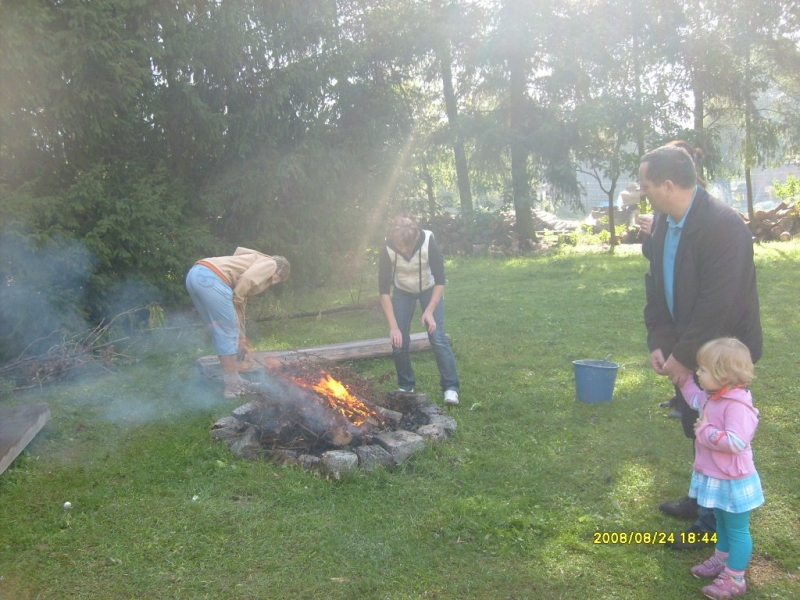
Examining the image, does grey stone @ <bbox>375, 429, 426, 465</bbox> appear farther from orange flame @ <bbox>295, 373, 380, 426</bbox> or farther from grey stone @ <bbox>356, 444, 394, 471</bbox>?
orange flame @ <bbox>295, 373, 380, 426</bbox>

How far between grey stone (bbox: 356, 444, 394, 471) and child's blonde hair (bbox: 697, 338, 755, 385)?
2.24 metres

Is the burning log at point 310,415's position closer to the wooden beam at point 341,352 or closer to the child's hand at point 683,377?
the wooden beam at point 341,352

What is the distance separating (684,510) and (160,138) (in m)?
8.67

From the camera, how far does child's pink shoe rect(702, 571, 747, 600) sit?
300 cm

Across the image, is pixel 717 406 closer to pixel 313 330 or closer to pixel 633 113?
pixel 313 330

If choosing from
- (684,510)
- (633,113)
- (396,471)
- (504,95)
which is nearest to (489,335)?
(396,471)

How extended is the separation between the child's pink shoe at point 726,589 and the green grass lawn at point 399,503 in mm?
92

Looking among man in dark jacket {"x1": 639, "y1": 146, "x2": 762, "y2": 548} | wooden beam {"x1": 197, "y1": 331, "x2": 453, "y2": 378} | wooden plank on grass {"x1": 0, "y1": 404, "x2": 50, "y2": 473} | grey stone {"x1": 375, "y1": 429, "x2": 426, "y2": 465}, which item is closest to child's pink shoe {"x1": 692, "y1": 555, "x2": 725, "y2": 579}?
man in dark jacket {"x1": 639, "y1": 146, "x2": 762, "y2": 548}

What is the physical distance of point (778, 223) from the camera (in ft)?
56.3

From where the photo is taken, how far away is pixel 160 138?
969 centimetres

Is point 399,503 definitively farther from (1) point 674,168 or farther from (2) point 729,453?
(1) point 674,168

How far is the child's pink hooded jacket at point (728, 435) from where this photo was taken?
2.93 metres

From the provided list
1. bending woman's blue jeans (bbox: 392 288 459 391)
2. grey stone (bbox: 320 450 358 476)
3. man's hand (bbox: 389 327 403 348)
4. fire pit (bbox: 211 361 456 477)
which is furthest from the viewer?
bending woman's blue jeans (bbox: 392 288 459 391)

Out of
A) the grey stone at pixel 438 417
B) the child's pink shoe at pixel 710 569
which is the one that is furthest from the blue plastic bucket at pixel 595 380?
the child's pink shoe at pixel 710 569
